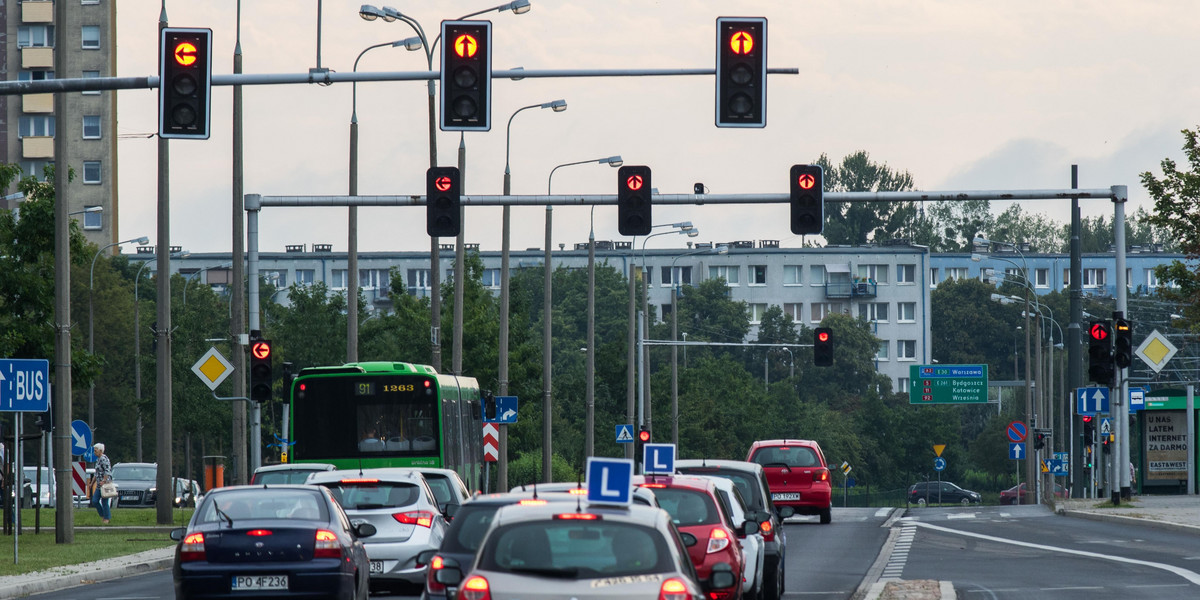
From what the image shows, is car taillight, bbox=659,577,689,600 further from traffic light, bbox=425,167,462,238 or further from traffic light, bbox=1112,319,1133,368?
traffic light, bbox=1112,319,1133,368

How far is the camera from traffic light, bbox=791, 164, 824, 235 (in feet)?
91.2

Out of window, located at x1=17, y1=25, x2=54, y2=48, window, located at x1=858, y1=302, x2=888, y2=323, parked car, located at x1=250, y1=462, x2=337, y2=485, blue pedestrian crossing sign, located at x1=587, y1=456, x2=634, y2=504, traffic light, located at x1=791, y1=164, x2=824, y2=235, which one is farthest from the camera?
window, located at x1=858, y1=302, x2=888, y2=323

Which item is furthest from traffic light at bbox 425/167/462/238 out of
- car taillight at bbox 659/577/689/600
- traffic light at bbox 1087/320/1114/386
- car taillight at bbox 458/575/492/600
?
car taillight at bbox 659/577/689/600

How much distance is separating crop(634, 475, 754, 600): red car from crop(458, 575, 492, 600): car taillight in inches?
209

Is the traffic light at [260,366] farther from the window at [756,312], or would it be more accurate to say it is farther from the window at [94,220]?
the window at [756,312]

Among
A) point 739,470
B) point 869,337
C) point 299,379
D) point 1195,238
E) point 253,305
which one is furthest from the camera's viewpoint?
point 869,337

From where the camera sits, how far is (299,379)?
97.5ft

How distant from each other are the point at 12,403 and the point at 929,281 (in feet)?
381

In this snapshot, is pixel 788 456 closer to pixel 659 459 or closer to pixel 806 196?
pixel 806 196

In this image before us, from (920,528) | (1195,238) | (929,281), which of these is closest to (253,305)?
(920,528)

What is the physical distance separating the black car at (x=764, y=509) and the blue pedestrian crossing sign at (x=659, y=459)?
4.88ft

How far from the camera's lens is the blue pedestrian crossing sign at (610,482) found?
37.9 ft

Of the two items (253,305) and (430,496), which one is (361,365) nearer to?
(253,305)

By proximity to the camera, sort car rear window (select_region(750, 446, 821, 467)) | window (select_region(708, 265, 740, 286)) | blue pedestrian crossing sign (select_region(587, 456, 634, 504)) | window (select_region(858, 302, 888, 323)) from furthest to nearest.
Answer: window (select_region(708, 265, 740, 286))
window (select_region(858, 302, 888, 323))
car rear window (select_region(750, 446, 821, 467))
blue pedestrian crossing sign (select_region(587, 456, 634, 504))
